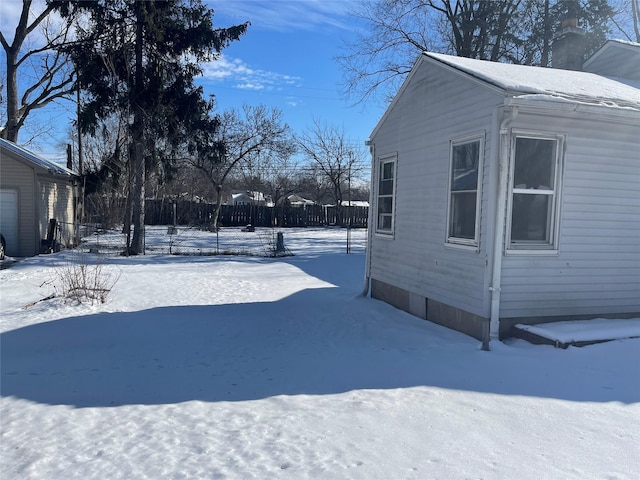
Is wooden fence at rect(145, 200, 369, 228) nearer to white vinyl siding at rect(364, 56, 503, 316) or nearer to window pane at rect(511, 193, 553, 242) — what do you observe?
white vinyl siding at rect(364, 56, 503, 316)

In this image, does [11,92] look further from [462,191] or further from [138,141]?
[462,191]

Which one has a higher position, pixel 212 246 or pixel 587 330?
pixel 587 330

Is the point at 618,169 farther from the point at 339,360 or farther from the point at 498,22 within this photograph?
the point at 498,22

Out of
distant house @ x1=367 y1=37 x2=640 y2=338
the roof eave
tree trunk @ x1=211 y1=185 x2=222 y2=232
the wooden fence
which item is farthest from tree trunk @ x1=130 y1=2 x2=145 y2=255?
the wooden fence

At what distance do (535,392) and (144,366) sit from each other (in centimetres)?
396

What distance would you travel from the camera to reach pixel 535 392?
4.10 m

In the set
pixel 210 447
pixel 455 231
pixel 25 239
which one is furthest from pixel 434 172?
pixel 25 239

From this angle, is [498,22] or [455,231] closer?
[455,231]

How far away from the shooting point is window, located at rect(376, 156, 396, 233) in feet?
28.3

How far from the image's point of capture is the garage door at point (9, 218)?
14859mm

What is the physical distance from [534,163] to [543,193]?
403mm

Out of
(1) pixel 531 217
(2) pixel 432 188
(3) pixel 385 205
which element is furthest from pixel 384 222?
(1) pixel 531 217

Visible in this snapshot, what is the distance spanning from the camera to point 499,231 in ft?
18.2

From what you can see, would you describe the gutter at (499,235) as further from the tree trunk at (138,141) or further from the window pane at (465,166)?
the tree trunk at (138,141)
